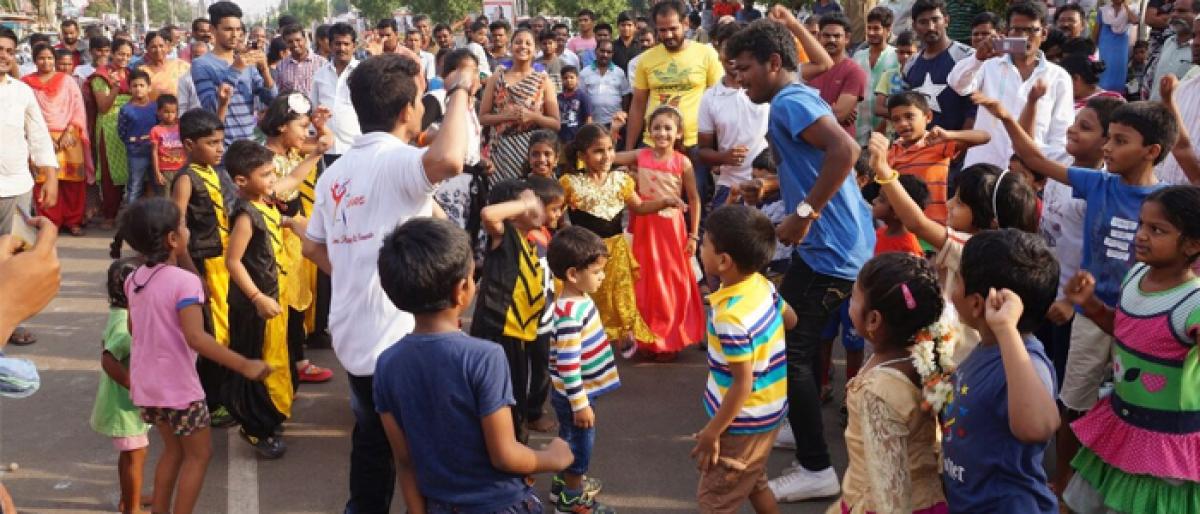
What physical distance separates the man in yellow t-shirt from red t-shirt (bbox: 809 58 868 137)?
79cm

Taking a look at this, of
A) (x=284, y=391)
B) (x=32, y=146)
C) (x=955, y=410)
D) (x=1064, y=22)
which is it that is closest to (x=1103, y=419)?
(x=955, y=410)

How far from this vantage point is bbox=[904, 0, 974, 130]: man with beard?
7.05 metres

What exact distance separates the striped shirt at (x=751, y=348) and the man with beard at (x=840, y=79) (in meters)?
3.81

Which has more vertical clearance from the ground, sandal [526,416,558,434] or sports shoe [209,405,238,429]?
sandal [526,416,558,434]

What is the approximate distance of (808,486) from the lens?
4.27m

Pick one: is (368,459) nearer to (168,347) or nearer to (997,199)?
(168,347)

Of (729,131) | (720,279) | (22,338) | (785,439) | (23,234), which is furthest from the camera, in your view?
(22,338)

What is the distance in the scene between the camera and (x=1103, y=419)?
3328 millimetres

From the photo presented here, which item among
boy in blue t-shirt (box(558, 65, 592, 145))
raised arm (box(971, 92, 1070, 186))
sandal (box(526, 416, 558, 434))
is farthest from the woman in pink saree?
raised arm (box(971, 92, 1070, 186))

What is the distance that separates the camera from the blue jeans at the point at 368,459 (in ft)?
11.2

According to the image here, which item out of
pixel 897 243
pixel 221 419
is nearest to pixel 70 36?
pixel 221 419

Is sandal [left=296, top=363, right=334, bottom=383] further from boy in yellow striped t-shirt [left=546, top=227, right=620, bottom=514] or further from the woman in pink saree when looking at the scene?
the woman in pink saree

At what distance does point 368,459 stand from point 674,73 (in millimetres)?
4651

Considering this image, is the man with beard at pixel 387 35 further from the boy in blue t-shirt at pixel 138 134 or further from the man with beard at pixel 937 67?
the man with beard at pixel 937 67
